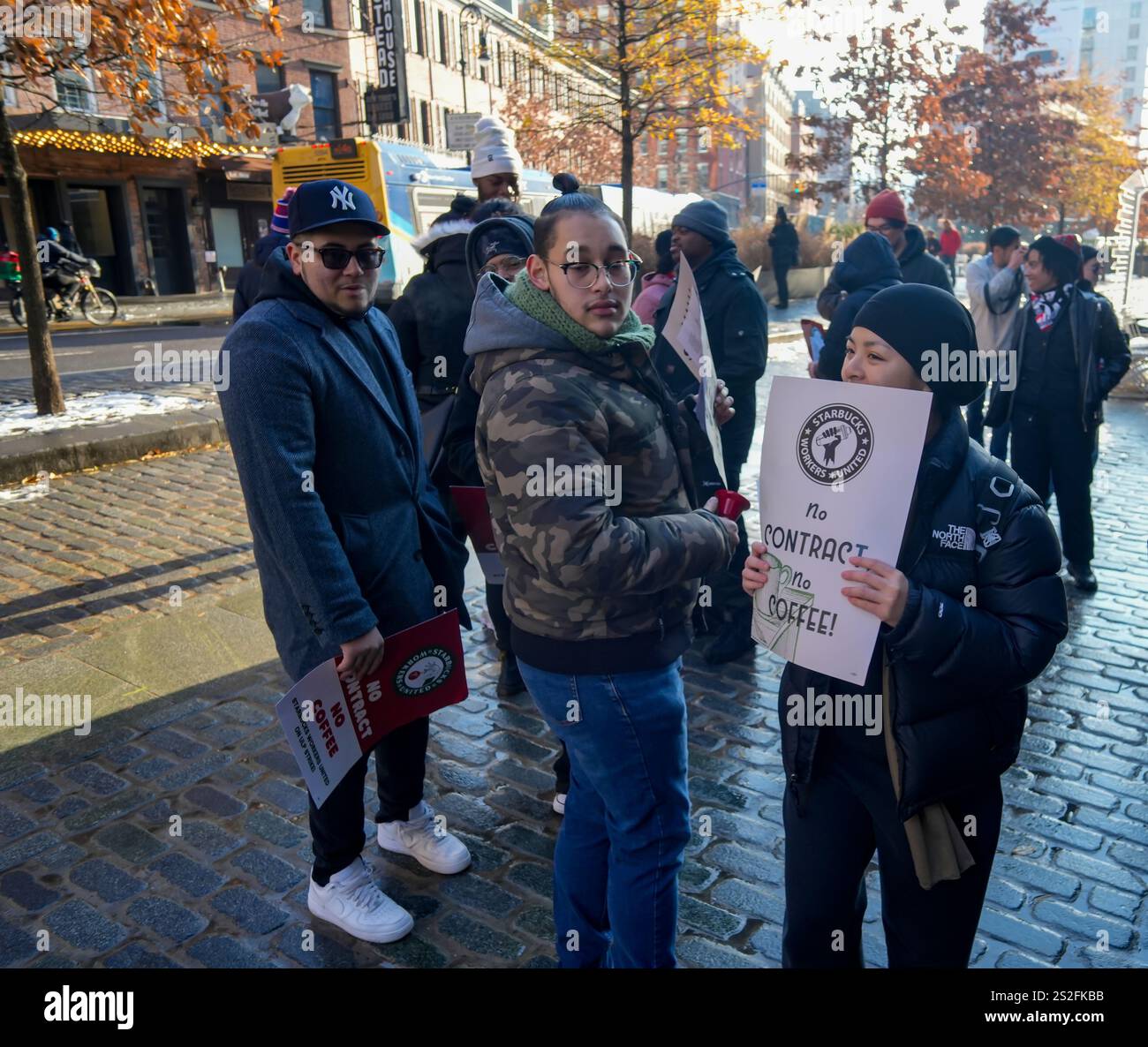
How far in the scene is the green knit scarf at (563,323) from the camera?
2230 millimetres

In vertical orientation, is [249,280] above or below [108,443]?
above

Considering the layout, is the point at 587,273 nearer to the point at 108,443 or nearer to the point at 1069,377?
the point at 1069,377

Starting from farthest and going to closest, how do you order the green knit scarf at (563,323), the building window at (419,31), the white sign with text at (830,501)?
the building window at (419,31), the green knit scarf at (563,323), the white sign with text at (830,501)

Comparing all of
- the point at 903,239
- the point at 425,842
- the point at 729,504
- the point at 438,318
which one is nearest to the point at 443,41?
the point at 903,239

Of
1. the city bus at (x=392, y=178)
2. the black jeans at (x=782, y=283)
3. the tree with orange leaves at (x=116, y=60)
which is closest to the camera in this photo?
the tree with orange leaves at (x=116, y=60)

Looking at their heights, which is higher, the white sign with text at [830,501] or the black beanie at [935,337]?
the black beanie at [935,337]

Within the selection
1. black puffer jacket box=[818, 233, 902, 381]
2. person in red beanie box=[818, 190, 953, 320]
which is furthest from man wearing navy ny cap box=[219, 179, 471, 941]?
person in red beanie box=[818, 190, 953, 320]

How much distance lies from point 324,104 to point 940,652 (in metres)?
38.4

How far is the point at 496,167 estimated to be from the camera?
4.83 m

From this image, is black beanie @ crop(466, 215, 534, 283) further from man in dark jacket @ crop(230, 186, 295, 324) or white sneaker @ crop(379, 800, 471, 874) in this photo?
white sneaker @ crop(379, 800, 471, 874)

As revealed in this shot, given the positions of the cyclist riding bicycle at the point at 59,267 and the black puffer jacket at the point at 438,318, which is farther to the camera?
the cyclist riding bicycle at the point at 59,267

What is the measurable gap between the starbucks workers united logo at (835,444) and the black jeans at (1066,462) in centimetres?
451

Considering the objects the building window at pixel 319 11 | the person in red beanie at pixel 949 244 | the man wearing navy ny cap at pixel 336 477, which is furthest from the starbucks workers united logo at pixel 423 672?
the building window at pixel 319 11

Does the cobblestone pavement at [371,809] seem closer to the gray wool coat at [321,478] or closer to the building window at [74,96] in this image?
the gray wool coat at [321,478]
